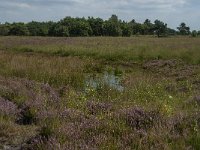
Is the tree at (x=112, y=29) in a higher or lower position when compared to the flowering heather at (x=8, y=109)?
lower

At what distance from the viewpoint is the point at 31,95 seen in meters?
10.5

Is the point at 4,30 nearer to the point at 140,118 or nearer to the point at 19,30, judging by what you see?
the point at 19,30

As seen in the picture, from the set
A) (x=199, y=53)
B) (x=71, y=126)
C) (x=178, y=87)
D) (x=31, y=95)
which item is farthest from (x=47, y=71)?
(x=199, y=53)

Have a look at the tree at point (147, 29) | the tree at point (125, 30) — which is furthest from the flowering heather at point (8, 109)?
the tree at point (147, 29)

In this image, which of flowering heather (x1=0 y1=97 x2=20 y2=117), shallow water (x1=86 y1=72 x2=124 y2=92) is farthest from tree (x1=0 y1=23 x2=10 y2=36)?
flowering heather (x1=0 y1=97 x2=20 y2=117)

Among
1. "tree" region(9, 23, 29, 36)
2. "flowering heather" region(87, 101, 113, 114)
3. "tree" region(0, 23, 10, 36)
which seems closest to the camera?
"flowering heather" region(87, 101, 113, 114)

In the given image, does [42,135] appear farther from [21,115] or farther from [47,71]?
[47,71]

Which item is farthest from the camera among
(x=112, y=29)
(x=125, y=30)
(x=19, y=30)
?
(x=125, y=30)

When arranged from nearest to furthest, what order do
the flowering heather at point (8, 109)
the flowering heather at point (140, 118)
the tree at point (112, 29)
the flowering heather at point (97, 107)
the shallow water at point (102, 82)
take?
the flowering heather at point (140, 118), the flowering heather at point (8, 109), the flowering heather at point (97, 107), the shallow water at point (102, 82), the tree at point (112, 29)

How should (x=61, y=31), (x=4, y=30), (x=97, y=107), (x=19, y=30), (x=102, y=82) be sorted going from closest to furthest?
(x=97, y=107), (x=102, y=82), (x=61, y=31), (x=4, y=30), (x=19, y=30)

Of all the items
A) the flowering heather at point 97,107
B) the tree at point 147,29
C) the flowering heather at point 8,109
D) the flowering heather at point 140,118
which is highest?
the flowering heather at point 140,118

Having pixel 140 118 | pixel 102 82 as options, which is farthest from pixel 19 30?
pixel 140 118

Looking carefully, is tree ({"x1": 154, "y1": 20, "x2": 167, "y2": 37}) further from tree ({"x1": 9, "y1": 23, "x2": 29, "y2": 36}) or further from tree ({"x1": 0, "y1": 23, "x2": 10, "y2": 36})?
tree ({"x1": 0, "y1": 23, "x2": 10, "y2": 36})

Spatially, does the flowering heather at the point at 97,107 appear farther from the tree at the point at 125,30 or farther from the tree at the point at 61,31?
the tree at the point at 125,30
